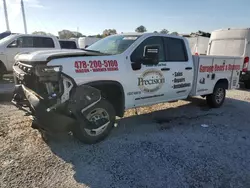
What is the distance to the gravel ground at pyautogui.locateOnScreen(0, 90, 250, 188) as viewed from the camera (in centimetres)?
310

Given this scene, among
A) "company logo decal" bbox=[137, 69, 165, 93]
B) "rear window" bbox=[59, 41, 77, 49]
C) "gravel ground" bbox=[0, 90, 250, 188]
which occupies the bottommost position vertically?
"gravel ground" bbox=[0, 90, 250, 188]

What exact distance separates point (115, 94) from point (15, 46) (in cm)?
801

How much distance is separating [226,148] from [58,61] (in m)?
3.26

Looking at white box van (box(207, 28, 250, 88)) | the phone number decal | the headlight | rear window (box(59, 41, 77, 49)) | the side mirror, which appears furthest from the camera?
rear window (box(59, 41, 77, 49))

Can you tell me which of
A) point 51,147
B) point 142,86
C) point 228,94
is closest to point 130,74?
point 142,86

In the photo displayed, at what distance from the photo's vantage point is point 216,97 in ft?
22.7

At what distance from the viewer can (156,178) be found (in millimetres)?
3148

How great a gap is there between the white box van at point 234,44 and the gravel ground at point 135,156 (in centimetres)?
534

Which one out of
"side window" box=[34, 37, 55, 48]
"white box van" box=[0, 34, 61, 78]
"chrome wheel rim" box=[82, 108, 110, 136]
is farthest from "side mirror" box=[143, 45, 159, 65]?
"side window" box=[34, 37, 55, 48]

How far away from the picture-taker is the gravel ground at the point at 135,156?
3.10 meters

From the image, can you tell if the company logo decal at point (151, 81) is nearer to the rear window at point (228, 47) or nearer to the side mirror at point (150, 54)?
the side mirror at point (150, 54)

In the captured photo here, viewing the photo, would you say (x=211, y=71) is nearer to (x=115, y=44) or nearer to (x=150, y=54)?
(x=150, y=54)

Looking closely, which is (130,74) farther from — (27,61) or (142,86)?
(27,61)

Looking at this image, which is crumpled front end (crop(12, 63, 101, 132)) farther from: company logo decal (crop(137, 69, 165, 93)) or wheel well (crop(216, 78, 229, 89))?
wheel well (crop(216, 78, 229, 89))
